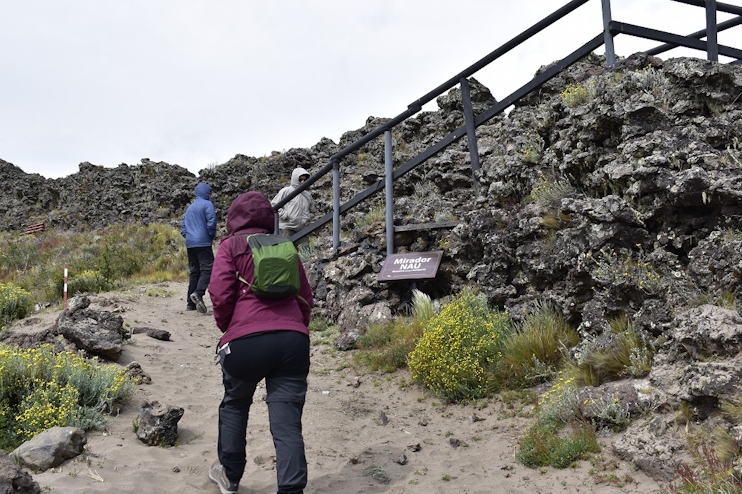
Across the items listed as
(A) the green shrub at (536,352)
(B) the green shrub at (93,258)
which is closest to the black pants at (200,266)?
(B) the green shrub at (93,258)

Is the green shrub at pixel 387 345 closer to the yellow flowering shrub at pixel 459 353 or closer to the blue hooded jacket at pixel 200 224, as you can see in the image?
the yellow flowering shrub at pixel 459 353

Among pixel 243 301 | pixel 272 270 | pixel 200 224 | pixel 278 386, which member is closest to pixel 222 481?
pixel 278 386

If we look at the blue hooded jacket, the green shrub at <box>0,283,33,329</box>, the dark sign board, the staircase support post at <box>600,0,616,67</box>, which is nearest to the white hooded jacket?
the blue hooded jacket

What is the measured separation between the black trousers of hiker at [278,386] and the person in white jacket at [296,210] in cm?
653

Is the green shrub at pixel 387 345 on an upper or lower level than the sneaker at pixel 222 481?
upper

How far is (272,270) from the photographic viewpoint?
3.31m

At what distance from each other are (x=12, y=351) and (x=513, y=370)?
14.0ft

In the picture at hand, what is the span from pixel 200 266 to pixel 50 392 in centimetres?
470

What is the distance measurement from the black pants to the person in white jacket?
1492mm

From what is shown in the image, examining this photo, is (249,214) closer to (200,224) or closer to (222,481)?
(222,481)

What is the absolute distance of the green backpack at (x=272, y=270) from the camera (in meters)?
3.31

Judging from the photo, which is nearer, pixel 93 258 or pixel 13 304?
pixel 13 304

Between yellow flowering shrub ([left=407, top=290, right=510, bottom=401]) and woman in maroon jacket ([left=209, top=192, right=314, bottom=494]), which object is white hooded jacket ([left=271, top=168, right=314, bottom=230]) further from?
woman in maroon jacket ([left=209, top=192, right=314, bottom=494])

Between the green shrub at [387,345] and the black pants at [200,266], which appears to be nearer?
the green shrub at [387,345]
